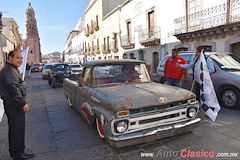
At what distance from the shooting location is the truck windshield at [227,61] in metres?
5.86

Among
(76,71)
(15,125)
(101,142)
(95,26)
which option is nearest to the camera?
(15,125)

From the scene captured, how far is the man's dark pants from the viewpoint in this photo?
9.34ft

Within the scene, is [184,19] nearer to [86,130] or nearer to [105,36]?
[86,130]

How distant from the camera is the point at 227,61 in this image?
614cm

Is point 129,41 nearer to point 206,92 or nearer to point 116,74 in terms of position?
point 206,92

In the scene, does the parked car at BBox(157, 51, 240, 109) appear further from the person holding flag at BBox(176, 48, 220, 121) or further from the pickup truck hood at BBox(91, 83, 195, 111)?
the pickup truck hood at BBox(91, 83, 195, 111)

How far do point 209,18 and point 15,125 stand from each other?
38.5 feet

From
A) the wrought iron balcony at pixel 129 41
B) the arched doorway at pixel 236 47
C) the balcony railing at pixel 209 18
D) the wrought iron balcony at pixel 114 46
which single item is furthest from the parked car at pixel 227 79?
the wrought iron balcony at pixel 114 46

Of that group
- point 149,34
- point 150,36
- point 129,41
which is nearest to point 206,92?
point 150,36

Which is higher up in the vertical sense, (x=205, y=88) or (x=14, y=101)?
(x=14, y=101)

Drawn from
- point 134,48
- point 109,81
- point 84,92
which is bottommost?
point 84,92

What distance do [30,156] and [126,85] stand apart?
7.41 feet

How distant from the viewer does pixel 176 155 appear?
297cm

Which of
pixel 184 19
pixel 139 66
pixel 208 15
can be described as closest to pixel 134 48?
pixel 184 19
